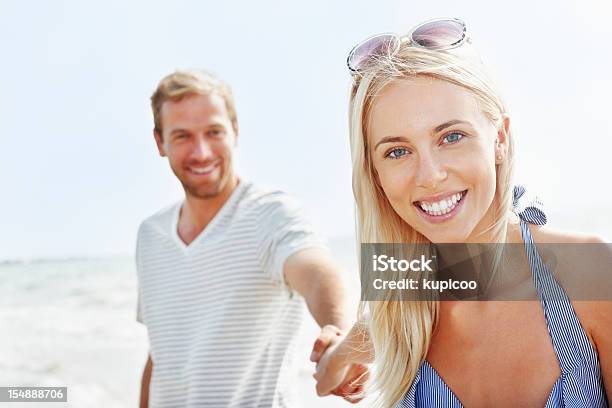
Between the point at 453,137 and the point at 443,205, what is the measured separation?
0.17 meters

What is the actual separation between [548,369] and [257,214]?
1.68 meters

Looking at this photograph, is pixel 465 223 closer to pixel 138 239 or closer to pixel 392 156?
pixel 392 156

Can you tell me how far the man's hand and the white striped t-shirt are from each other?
2.51 feet

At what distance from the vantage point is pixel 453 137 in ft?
6.31

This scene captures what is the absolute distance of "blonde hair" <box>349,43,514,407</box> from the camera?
195cm

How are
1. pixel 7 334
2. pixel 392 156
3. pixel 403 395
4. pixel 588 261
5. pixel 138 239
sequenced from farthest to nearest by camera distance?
pixel 7 334
pixel 138 239
pixel 403 395
pixel 392 156
pixel 588 261

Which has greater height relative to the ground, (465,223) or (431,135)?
(431,135)

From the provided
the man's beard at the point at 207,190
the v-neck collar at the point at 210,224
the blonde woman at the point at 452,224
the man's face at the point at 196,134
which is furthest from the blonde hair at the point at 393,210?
the man's face at the point at 196,134

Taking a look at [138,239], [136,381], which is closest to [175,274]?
[138,239]

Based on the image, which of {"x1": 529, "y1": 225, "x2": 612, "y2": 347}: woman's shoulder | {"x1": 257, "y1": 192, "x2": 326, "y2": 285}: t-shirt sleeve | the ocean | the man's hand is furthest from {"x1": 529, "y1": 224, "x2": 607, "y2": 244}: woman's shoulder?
the ocean

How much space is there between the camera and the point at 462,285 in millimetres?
2166

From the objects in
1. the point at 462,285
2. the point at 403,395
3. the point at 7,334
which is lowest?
the point at 7,334

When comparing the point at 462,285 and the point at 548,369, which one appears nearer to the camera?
the point at 548,369

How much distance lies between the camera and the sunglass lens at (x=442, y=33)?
1975 mm
